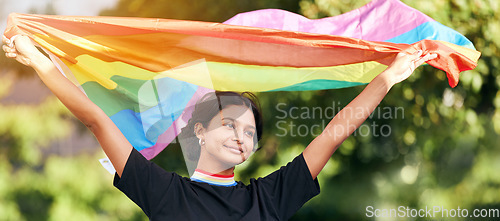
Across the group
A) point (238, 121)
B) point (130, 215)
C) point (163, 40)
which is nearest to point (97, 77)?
point (163, 40)

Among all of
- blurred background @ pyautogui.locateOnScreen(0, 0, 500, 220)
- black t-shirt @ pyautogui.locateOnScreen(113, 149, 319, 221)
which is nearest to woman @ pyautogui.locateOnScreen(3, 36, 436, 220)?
black t-shirt @ pyautogui.locateOnScreen(113, 149, 319, 221)

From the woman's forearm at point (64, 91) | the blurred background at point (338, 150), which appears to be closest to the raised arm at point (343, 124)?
the woman's forearm at point (64, 91)

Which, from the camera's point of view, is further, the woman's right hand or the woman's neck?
the woman's neck

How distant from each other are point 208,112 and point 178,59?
0.36 m

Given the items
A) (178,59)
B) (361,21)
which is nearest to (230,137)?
(178,59)

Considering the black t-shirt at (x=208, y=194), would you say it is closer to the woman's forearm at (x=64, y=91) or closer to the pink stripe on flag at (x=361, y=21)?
the woman's forearm at (x=64, y=91)

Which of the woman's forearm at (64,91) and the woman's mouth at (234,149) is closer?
the woman's forearm at (64,91)

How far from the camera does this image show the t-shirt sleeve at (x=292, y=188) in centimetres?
200

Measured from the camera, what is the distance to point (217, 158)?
1.96 m

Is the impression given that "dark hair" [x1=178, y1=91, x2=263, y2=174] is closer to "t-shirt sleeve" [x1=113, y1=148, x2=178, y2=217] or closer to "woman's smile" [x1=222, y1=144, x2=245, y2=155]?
"woman's smile" [x1=222, y1=144, x2=245, y2=155]

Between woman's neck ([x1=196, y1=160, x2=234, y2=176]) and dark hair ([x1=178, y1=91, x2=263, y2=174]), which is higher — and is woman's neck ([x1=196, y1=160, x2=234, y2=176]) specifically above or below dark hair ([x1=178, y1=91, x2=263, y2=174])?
below

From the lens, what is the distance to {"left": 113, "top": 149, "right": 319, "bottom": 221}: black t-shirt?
1809mm

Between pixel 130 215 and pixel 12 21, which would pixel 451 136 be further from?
pixel 12 21

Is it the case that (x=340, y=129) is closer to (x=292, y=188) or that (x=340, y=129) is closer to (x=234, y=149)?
(x=292, y=188)
